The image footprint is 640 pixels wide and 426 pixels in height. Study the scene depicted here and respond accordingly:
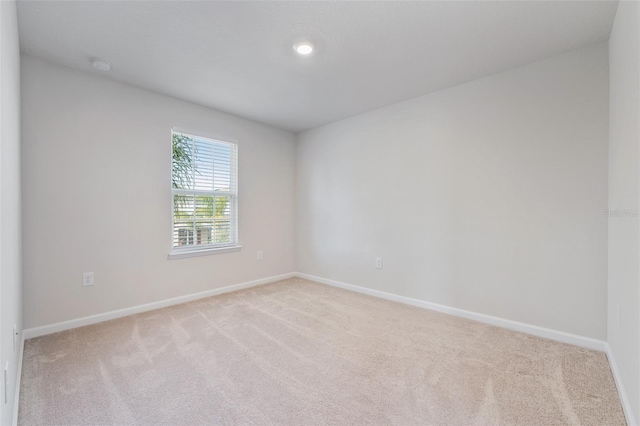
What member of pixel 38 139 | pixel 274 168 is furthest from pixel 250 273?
pixel 38 139

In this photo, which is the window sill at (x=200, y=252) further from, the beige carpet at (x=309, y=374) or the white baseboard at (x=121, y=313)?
the beige carpet at (x=309, y=374)

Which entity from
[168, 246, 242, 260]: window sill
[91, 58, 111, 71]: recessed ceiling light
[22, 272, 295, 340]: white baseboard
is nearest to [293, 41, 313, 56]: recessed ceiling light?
Result: [91, 58, 111, 71]: recessed ceiling light

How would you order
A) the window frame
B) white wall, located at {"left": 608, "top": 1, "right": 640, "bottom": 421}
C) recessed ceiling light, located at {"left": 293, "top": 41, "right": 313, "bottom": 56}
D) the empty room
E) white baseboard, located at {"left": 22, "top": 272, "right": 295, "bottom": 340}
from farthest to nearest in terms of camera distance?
the window frame < white baseboard, located at {"left": 22, "top": 272, "right": 295, "bottom": 340} < recessed ceiling light, located at {"left": 293, "top": 41, "right": 313, "bottom": 56} < the empty room < white wall, located at {"left": 608, "top": 1, "right": 640, "bottom": 421}

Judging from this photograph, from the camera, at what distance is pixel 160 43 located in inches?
86.4

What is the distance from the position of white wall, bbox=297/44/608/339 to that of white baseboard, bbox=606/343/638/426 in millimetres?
269

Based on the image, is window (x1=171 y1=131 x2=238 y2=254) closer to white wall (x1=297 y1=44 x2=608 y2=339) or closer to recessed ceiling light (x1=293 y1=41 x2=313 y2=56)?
white wall (x1=297 y1=44 x2=608 y2=339)

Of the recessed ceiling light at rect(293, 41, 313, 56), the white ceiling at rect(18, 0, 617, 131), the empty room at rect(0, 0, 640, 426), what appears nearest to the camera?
the empty room at rect(0, 0, 640, 426)

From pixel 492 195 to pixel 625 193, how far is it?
1040 millimetres

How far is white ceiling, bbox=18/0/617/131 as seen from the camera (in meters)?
1.84

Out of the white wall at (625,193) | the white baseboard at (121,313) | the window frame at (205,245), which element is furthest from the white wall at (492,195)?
the white baseboard at (121,313)

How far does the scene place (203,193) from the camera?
3555 millimetres

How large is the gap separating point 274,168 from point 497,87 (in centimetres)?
295

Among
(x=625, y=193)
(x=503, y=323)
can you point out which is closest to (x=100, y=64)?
(x=625, y=193)

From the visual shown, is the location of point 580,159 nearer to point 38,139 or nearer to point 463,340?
point 463,340
